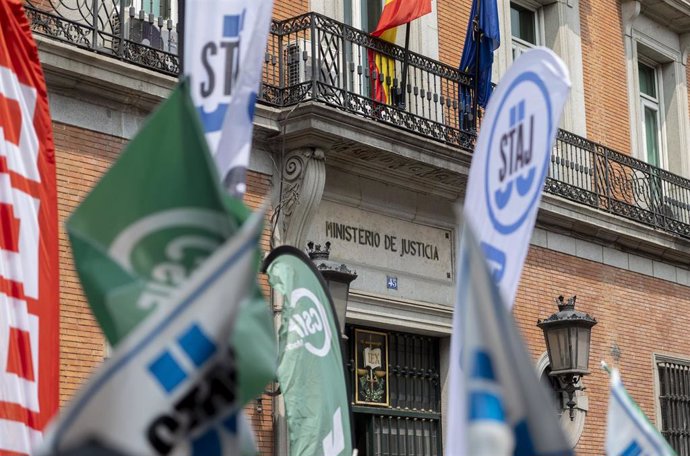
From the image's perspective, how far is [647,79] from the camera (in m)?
20.1

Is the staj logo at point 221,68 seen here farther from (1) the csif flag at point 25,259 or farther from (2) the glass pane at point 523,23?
(2) the glass pane at point 523,23

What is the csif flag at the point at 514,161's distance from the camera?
5.88 m

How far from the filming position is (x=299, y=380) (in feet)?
31.7

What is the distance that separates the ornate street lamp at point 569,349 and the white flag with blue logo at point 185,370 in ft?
30.9

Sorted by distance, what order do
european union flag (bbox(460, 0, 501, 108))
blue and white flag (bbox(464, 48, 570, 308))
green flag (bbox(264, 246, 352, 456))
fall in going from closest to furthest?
blue and white flag (bbox(464, 48, 570, 308)) < green flag (bbox(264, 246, 352, 456)) < european union flag (bbox(460, 0, 501, 108))

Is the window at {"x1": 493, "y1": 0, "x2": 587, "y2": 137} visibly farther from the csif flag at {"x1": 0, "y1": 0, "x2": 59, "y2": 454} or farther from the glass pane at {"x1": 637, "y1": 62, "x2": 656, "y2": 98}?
the csif flag at {"x1": 0, "y1": 0, "x2": 59, "y2": 454}

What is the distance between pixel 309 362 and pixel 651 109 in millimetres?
11557

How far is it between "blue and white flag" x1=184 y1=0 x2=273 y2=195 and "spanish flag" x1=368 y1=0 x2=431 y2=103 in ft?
24.1

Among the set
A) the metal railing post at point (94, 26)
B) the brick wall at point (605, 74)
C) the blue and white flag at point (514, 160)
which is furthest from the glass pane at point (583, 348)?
the blue and white flag at point (514, 160)

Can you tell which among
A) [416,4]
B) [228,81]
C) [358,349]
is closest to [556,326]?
[358,349]

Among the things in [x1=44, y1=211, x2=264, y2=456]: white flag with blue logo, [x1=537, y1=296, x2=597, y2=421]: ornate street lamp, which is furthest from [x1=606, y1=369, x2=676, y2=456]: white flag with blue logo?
[x1=537, y1=296, x2=597, y2=421]: ornate street lamp

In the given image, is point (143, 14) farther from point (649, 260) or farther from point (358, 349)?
point (649, 260)

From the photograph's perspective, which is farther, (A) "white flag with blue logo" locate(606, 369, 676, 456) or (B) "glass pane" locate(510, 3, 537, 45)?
(B) "glass pane" locate(510, 3, 537, 45)

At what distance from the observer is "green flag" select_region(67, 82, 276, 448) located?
12.7ft
